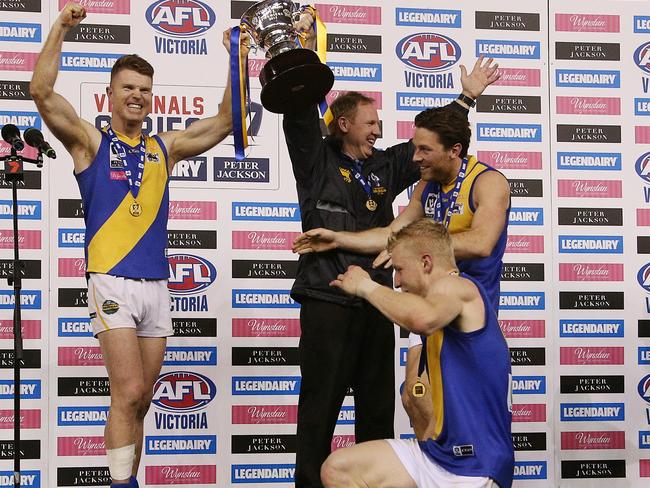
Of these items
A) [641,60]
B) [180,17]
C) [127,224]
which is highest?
[180,17]

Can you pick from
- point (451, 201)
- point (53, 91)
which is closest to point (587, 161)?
point (451, 201)

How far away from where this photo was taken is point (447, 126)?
13.7 feet

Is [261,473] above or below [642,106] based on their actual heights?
below

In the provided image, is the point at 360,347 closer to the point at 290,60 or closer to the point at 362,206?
the point at 362,206

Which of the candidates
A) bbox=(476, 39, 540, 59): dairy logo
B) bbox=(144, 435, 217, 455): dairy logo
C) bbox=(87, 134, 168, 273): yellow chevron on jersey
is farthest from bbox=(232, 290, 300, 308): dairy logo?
bbox=(476, 39, 540, 59): dairy logo

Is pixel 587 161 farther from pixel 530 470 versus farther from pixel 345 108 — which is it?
pixel 345 108

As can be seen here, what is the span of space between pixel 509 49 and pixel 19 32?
10.5 feet

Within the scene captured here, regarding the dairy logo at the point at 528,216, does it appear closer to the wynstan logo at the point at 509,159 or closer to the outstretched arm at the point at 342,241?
the wynstan logo at the point at 509,159

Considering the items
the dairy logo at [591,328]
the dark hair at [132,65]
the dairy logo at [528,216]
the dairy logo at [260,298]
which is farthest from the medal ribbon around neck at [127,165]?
the dairy logo at [591,328]

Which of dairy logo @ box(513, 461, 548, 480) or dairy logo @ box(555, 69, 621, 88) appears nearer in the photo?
dairy logo @ box(513, 461, 548, 480)

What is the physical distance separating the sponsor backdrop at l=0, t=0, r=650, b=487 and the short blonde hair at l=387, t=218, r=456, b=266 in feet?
8.38

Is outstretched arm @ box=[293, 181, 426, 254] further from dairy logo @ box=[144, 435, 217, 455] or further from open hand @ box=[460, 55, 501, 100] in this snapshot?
dairy logo @ box=[144, 435, 217, 455]

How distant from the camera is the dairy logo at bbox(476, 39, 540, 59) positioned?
19.9 ft

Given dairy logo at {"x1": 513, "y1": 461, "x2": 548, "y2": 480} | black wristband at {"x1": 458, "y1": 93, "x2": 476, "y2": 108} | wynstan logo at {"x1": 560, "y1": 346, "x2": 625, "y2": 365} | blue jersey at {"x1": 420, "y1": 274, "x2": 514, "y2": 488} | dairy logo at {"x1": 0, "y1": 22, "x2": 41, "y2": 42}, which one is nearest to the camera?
blue jersey at {"x1": 420, "y1": 274, "x2": 514, "y2": 488}
